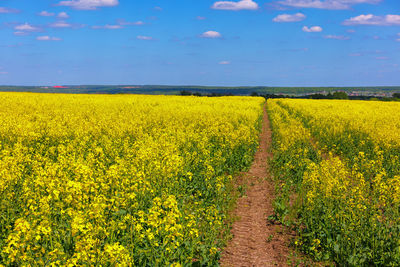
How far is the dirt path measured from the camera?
25.4ft

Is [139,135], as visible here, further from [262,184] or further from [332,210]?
[332,210]

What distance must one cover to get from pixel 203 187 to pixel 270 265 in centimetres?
392

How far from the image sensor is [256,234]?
9.06 meters

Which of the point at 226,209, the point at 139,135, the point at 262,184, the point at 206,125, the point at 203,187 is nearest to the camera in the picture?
the point at 226,209

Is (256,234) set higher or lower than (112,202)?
lower

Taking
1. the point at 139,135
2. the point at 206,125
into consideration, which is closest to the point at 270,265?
the point at 139,135

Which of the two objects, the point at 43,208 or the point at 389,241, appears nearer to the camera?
the point at 43,208

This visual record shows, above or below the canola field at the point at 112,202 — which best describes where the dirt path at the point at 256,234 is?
below

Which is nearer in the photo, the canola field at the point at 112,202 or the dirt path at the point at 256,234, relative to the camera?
the canola field at the point at 112,202

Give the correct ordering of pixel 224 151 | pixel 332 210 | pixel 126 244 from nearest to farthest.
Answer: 1. pixel 126 244
2. pixel 332 210
3. pixel 224 151

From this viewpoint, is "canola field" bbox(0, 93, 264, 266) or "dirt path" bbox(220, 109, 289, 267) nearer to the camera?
"canola field" bbox(0, 93, 264, 266)

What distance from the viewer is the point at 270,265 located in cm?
754

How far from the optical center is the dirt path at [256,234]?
7738mm

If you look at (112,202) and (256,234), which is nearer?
(112,202)
